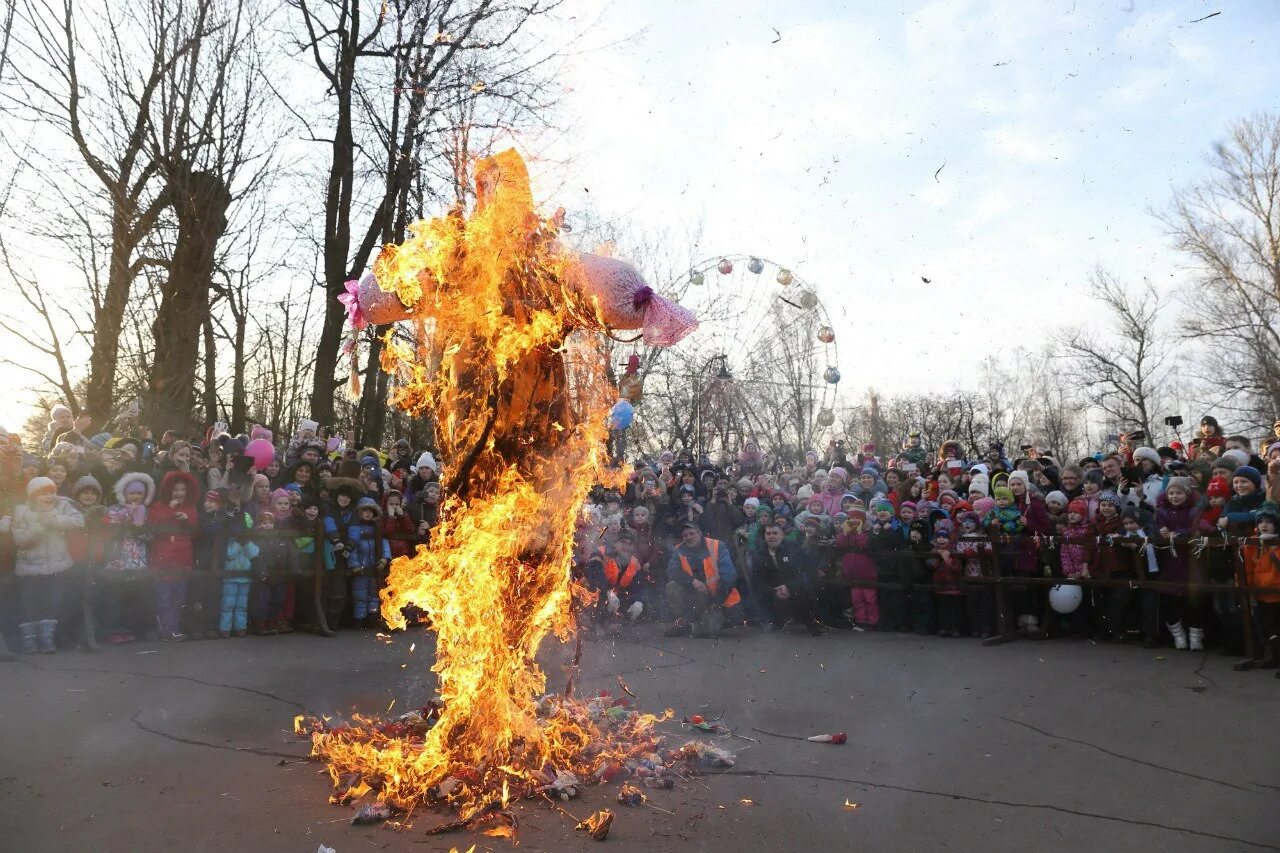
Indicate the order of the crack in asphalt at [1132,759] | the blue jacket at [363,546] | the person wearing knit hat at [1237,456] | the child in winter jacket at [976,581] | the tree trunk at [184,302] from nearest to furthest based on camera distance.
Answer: the crack in asphalt at [1132,759], the person wearing knit hat at [1237,456], the child in winter jacket at [976,581], the blue jacket at [363,546], the tree trunk at [184,302]

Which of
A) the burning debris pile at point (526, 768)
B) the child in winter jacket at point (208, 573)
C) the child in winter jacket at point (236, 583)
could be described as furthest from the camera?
the child in winter jacket at point (236, 583)

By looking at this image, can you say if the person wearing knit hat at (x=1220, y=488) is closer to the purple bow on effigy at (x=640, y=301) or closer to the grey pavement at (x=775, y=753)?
the grey pavement at (x=775, y=753)

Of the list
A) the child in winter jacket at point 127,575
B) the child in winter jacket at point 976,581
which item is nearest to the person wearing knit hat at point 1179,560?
the child in winter jacket at point 976,581

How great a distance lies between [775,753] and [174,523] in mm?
6921

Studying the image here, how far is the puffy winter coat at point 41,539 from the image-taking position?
8227mm

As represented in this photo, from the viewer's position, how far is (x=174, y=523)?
9367 millimetres

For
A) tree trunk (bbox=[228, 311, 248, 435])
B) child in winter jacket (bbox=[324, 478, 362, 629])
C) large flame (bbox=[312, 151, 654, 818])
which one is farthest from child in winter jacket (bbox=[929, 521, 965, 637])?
tree trunk (bbox=[228, 311, 248, 435])

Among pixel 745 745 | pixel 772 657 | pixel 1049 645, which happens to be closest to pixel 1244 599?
pixel 1049 645

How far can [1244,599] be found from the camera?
7.95 metres

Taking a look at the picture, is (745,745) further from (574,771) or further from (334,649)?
(334,649)

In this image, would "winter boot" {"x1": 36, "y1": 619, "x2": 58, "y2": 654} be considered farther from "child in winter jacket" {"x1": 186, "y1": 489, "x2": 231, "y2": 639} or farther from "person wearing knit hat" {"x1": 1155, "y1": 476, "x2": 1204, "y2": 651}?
"person wearing knit hat" {"x1": 1155, "y1": 476, "x2": 1204, "y2": 651}

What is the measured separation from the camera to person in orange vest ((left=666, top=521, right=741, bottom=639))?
10469 millimetres

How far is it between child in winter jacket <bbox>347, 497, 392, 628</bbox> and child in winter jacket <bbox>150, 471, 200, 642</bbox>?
65.8 inches

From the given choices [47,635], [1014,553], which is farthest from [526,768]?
[1014,553]
